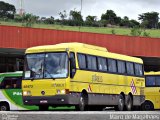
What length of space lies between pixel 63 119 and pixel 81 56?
12.4 meters

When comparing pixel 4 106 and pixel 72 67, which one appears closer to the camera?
pixel 72 67

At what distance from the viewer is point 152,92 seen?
89.7ft

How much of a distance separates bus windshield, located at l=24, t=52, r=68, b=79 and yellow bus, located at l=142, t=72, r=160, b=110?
10.6 meters

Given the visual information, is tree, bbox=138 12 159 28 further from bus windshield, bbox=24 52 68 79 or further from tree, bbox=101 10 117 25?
bus windshield, bbox=24 52 68 79

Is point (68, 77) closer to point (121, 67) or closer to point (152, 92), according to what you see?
point (121, 67)

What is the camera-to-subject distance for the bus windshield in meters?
17.7

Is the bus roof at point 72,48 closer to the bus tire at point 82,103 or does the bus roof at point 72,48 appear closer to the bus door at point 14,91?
the bus tire at point 82,103

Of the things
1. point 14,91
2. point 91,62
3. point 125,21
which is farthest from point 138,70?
point 125,21

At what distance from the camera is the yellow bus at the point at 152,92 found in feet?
89.0

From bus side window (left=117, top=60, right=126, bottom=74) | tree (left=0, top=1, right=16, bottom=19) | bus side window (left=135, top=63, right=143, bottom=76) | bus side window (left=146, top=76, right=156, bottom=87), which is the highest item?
tree (left=0, top=1, right=16, bottom=19)

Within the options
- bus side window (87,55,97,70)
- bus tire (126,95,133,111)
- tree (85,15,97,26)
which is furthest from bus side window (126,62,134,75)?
tree (85,15,97,26)

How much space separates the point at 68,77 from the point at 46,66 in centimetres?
94

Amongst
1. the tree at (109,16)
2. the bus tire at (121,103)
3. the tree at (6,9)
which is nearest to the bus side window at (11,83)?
the bus tire at (121,103)

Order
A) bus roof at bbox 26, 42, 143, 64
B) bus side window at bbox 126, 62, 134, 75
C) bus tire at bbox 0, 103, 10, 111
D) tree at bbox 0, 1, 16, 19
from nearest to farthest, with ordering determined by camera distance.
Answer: bus roof at bbox 26, 42, 143, 64 → bus side window at bbox 126, 62, 134, 75 → bus tire at bbox 0, 103, 10, 111 → tree at bbox 0, 1, 16, 19
